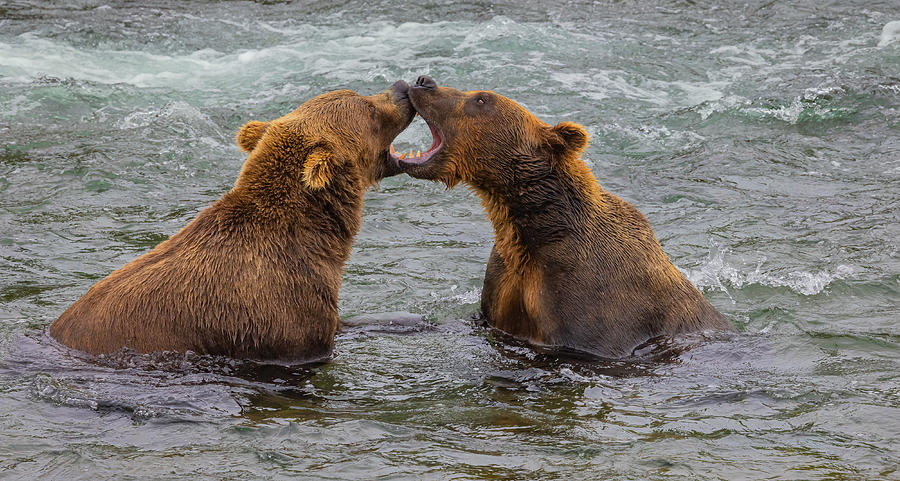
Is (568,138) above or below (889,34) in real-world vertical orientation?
below

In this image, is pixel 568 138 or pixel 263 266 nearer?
pixel 263 266

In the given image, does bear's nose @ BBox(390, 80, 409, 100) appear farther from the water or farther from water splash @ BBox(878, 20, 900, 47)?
water splash @ BBox(878, 20, 900, 47)

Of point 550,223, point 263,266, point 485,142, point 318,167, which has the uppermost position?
point 485,142

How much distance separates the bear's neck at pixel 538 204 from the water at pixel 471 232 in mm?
748

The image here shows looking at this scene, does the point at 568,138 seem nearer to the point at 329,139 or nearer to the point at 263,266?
the point at 329,139

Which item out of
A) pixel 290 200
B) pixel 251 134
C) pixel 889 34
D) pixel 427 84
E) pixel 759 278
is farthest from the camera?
pixel 889 34

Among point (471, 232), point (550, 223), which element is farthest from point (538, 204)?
point (471, 232)

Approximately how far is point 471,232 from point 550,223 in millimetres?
2888

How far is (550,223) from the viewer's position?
22.5 ft

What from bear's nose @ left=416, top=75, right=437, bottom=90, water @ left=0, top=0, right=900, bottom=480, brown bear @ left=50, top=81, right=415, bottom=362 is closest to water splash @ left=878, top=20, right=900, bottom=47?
water @ left=0, top=0, right=900, bottom=480

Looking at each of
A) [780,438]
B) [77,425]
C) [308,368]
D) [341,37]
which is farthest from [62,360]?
[341,37]

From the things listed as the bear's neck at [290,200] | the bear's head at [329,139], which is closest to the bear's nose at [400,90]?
the bear's head at [329,139]

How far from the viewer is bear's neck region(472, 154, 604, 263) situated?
6.86 m

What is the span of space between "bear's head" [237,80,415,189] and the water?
44.9 inches
